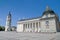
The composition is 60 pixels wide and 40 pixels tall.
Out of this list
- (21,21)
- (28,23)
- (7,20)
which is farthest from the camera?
(7,20)

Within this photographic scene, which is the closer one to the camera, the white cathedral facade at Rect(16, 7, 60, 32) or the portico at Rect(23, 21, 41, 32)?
the white cathedral facade at Rect(16, 7, 60, 32)

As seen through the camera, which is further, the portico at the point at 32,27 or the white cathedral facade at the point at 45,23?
the portico at the point at 32,27

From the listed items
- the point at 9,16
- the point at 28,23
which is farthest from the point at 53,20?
the point at 9,16

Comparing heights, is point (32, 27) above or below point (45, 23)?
below

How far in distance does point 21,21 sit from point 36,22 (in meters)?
11.0

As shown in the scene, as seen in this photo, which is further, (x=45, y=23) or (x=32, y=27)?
(x=32, y=27)

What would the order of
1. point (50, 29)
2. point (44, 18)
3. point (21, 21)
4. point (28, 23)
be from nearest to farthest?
point (50, 29)
point (44, 18)
point (28, 23)
point (21, 21)

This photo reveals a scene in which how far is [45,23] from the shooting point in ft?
146

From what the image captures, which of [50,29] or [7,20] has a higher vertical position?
[7,20]

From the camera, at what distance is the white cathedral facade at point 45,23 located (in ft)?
140

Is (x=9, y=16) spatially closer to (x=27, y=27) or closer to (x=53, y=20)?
(x=27, y=27)

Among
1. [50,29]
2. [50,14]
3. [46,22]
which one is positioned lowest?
[50,29]

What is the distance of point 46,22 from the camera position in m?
44.6

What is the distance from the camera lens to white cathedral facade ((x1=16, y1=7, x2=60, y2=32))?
42.8 metres
